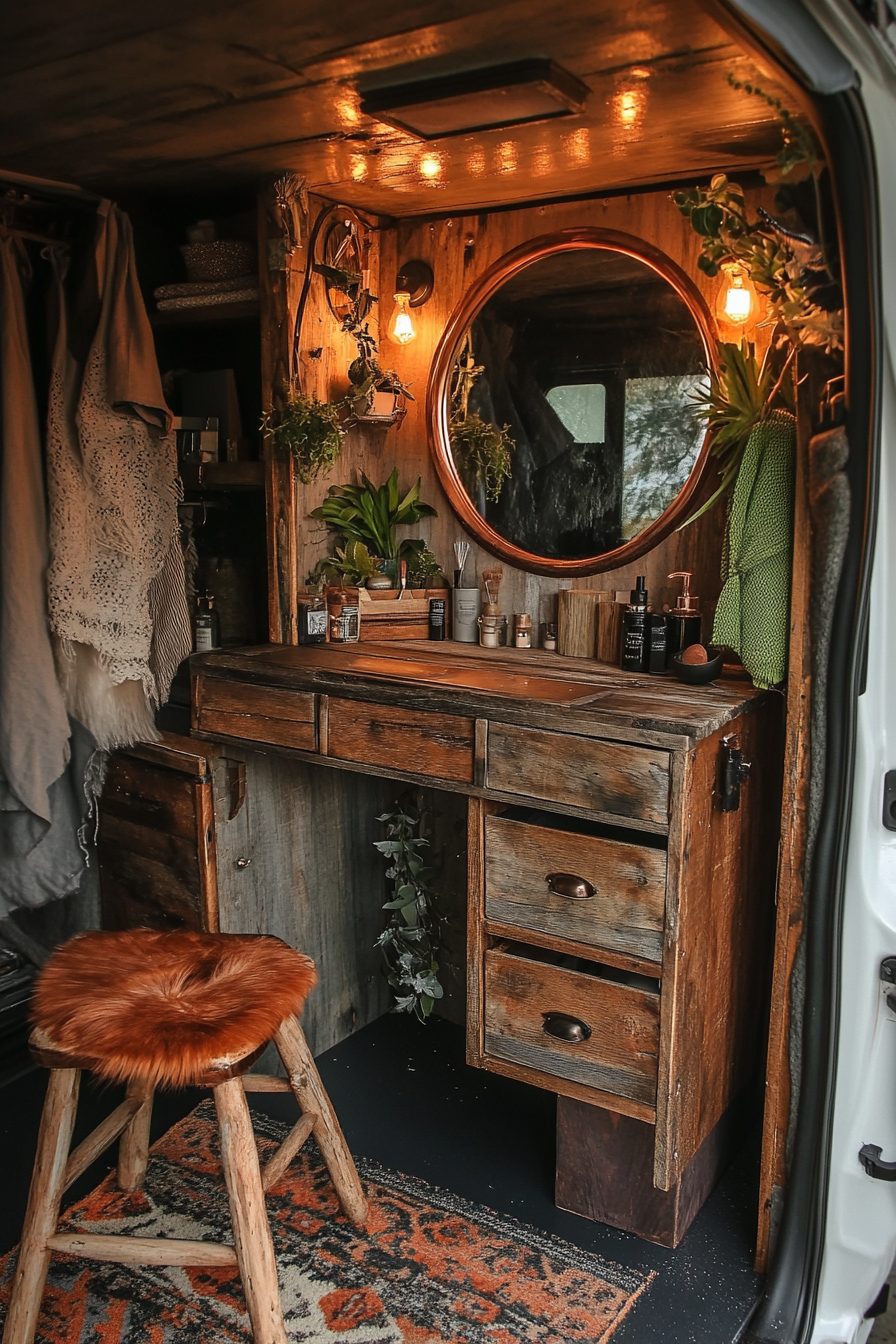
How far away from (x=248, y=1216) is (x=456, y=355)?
2.13 m

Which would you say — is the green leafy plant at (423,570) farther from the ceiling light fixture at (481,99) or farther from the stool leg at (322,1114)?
the stool leg at (322,1114)

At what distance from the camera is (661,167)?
94.7 inches

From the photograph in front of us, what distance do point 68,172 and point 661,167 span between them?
1.51 metres

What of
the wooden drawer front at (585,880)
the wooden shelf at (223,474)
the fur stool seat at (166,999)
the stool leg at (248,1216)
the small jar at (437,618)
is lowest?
the stool leg at (248,1216)

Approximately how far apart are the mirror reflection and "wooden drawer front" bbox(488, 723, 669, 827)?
79 cm

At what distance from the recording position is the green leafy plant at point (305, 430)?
2.74m

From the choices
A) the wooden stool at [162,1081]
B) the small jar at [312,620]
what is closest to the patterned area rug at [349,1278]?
the wooden stool at [162,1081]

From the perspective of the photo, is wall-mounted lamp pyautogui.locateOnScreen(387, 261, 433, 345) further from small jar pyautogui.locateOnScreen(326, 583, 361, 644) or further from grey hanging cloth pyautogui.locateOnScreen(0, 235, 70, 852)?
grey hanging cloth pyautogui.locateOnScreen(0, 235, 70, 852)

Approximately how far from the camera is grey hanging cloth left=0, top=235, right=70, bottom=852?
2.49 metres

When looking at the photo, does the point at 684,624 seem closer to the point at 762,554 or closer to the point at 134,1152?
the point at 762,554

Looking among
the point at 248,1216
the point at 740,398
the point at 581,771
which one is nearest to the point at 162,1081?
the point at 248,1216

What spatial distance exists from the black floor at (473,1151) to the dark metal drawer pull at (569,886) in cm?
78

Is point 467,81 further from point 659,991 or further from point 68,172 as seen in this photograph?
point 659,991

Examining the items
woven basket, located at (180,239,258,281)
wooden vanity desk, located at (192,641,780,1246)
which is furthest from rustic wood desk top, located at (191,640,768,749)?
woven basket, located at (180,239,258,281)
